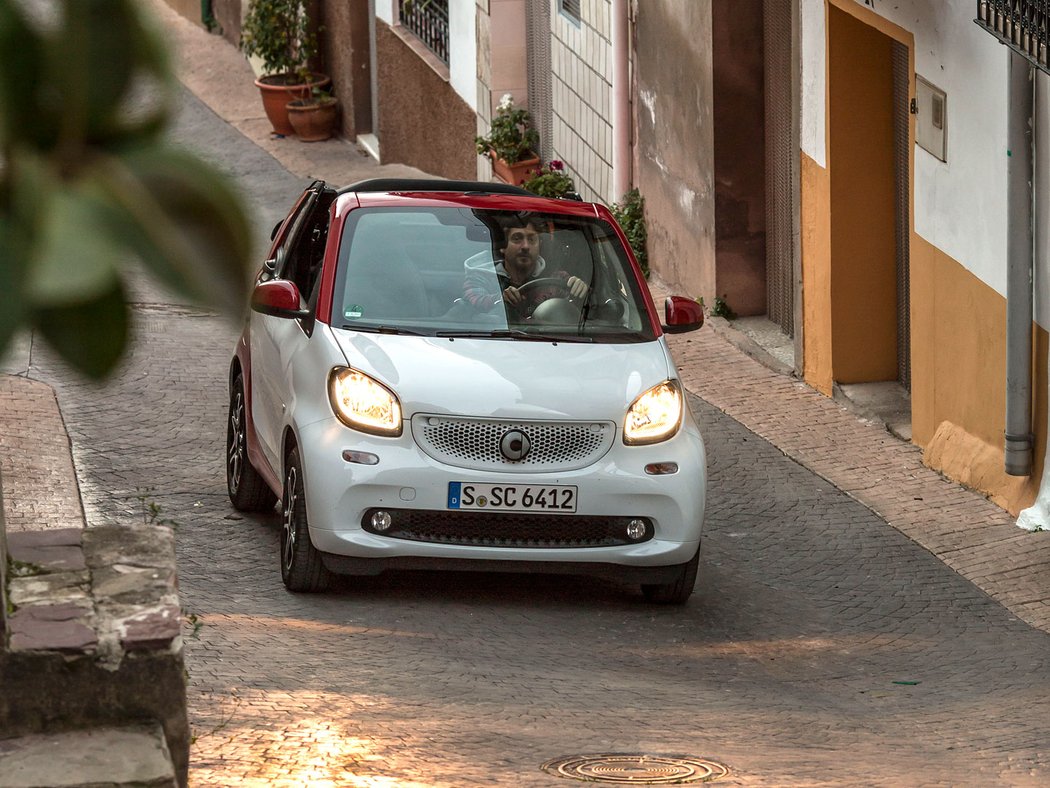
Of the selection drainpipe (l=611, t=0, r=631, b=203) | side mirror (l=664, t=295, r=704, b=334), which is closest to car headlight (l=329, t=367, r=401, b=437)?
side mirror (l=664, t=295, r=704, b=334)

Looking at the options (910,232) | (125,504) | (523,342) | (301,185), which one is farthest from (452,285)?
(301,185)

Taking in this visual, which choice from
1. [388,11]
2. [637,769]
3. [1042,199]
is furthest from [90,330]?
[388,11]

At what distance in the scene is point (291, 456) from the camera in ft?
24.7

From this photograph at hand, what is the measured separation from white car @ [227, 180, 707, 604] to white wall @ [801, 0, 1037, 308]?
2347 mm

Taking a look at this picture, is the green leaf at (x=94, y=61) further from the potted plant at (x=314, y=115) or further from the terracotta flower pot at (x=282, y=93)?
the terracotta flower pot at (x=282, y=93)

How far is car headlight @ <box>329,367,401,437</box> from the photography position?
7.06 m

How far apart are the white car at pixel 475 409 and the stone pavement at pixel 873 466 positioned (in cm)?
122

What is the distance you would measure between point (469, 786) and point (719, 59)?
9.90 m

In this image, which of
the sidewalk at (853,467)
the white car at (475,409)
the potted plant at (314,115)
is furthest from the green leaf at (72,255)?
the potted plant at (314,115)

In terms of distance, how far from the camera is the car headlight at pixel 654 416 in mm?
7230

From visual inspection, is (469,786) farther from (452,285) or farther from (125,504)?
(125,504)

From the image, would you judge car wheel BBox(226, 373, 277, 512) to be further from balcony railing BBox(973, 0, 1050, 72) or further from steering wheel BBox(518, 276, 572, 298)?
balcony railing BBox(973, 0, 1050, 72)

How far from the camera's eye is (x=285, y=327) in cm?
802

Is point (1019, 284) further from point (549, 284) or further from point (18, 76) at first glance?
point (18, 76)
